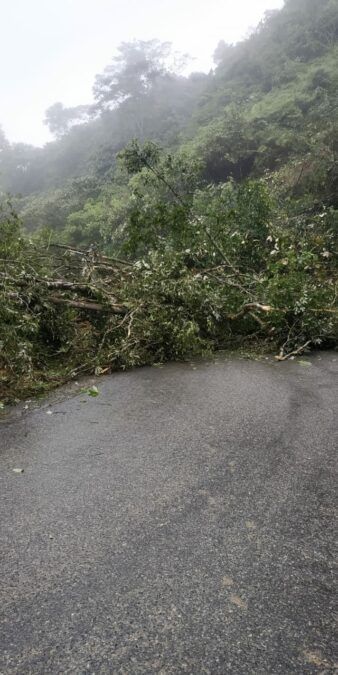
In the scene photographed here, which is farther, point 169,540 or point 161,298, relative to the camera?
point 161,298

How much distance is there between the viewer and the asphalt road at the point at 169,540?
1354 mm

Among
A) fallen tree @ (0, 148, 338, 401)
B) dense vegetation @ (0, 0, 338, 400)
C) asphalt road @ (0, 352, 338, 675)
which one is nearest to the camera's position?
asphalt road @ (0, 352, 338, 675)

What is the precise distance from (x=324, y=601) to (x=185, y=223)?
5.93 m

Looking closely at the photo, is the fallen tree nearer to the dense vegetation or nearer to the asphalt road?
the dense vegetation

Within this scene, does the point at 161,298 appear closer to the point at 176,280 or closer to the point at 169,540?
the point at 176,280

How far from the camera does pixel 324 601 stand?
1.52 metres

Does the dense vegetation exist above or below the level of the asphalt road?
above

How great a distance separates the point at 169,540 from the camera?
1872 millimetres

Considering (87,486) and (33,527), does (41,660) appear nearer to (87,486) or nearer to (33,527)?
(33,527)

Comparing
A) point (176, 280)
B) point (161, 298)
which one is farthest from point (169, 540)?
point (176, 280)

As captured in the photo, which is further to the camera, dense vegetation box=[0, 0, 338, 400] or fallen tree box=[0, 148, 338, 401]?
dense vegetation box=[0, 0, 338, 400]

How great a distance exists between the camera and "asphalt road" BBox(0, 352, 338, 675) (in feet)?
4.44

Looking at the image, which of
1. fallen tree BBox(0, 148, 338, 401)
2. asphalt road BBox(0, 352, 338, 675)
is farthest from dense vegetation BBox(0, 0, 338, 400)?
asphalt road BBox(0, 352, 338, 675)

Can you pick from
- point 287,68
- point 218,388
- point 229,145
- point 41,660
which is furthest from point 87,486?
point 287,68
